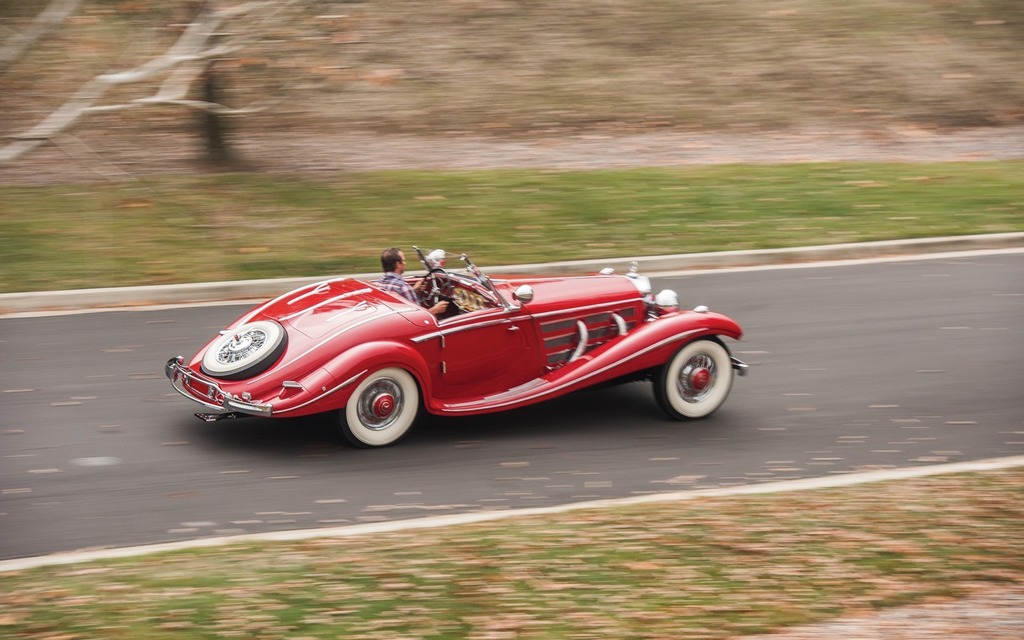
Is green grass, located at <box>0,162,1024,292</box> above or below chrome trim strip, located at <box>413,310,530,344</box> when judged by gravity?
above

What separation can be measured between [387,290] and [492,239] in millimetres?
5982

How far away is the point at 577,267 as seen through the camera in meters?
15.0

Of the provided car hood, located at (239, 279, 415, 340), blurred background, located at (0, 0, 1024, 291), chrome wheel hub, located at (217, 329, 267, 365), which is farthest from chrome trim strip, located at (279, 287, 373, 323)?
blurred background, located at (0, 0, 1024, 291)

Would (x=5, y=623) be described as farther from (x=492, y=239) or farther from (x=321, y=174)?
(x=321, y=174)

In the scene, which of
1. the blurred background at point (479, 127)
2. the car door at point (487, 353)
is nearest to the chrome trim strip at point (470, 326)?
the car door at point (487, 353)

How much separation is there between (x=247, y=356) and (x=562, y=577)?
3541 millimetres

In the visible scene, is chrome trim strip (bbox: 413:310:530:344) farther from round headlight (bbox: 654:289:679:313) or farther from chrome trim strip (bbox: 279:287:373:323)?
round headlight (bbox: 654:289:679:313)

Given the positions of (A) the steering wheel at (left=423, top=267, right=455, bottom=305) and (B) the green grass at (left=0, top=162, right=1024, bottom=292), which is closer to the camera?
(A) the steering wheel at (left=423, top=267, right=455, bottom=305)

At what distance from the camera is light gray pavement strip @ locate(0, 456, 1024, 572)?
24.2 ft

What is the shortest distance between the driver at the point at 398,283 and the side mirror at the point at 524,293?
1.91 feet

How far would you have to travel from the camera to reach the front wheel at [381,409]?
361 inches

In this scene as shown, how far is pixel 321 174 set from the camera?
18359 mm

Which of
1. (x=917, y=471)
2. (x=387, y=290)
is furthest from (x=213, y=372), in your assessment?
(x=917, y=471)

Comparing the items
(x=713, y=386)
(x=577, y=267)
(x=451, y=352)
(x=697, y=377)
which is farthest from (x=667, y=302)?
(x=577, y=267)
